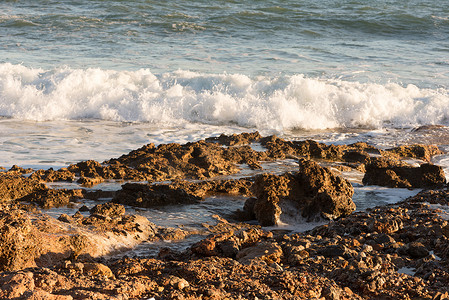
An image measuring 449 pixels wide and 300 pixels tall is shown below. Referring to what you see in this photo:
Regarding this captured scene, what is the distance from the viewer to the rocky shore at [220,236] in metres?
3.09

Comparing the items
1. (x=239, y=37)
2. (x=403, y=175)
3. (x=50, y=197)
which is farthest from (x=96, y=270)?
(x=239, y=37)

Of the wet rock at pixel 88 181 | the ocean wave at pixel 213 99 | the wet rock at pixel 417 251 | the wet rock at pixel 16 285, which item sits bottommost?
the ocean wave at pixel 213 99

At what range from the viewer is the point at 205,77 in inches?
516

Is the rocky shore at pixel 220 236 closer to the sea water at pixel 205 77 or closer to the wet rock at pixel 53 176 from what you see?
the wet rock at pixel 53 176

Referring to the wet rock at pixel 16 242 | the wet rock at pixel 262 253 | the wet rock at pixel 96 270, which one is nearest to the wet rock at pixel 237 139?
the wet rock at pixel 262 253

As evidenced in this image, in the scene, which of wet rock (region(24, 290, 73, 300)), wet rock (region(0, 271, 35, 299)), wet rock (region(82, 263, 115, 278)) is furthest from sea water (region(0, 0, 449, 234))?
wet rock (region(24, 290, 73, 300))

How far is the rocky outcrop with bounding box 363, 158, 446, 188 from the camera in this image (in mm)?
6539

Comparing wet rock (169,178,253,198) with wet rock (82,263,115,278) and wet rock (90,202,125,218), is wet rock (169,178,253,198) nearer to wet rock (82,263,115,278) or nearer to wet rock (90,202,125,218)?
wet rock (90,202,125,218)

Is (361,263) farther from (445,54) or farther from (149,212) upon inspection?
(445,54)

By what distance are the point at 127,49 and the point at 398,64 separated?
7726 millimetres

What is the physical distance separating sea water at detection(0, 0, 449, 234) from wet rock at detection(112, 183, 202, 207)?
378mm

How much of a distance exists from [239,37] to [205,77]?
564 cm

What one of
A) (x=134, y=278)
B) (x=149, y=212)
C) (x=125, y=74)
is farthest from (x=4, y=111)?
(x=134, y=278)

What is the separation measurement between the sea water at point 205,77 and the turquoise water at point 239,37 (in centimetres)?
6
